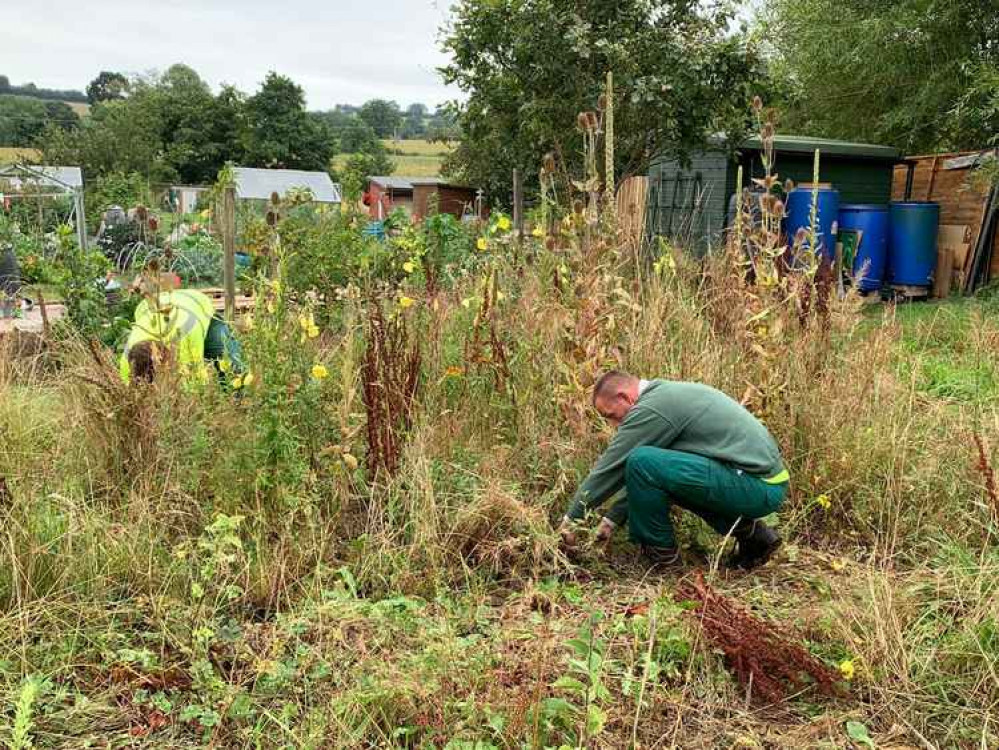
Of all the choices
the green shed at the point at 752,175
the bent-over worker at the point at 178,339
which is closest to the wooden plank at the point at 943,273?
the green shed at the point at 752,175

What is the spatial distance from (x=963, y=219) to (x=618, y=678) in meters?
12.0

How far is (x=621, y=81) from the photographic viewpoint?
925cm

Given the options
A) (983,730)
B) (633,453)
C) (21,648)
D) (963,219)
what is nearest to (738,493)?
(633,453)

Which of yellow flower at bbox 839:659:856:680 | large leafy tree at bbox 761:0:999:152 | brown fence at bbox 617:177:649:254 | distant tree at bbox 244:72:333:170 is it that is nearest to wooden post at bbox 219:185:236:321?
brown fence at bbox 617:177:649:254

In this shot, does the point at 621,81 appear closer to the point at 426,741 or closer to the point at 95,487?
the point at 95,487

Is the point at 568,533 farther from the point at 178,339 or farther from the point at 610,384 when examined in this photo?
the point at 178,339

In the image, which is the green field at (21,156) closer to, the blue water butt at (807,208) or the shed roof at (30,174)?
the shed roof at (30,174)

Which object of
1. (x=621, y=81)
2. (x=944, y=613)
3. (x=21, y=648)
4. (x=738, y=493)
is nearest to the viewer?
(x=21, y=648)

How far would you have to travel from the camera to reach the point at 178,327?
13.7ft

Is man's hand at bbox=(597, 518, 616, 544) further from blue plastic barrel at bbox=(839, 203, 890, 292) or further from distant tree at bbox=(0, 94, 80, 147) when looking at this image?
distant tree at bbox=(0, 94, 80, 147)

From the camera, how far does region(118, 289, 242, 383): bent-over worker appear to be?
12.3ft

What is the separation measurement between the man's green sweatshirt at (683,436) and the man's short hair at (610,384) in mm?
112

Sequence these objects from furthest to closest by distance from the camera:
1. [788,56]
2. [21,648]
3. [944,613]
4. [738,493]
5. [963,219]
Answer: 1. [788,56]
2. [963,219]
3. [738,493]
4. [944,613]
5. [21,648]

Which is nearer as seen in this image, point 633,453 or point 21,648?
point 21,648
